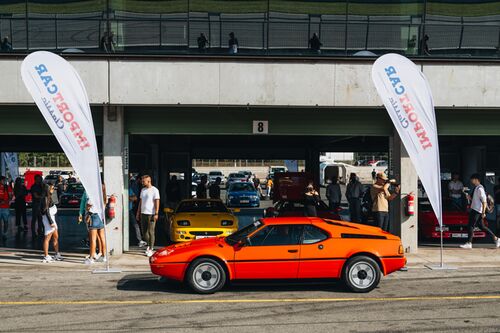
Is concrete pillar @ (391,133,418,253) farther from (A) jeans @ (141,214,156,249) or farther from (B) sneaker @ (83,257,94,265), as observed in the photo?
(B) sneaker @ (83,257,94,265)

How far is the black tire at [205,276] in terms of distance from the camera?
974cm

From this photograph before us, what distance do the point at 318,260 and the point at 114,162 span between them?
6.71 meters

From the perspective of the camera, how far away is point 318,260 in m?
9.82

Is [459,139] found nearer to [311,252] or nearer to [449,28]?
[449,28]

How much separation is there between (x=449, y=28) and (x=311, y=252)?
858cm

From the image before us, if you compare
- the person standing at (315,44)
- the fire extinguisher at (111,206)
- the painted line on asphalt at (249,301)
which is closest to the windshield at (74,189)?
the fire extinguisher at (111,206)

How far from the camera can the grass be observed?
48.7 ft

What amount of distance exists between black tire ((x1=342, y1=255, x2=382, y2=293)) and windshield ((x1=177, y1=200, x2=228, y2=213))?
255 inches

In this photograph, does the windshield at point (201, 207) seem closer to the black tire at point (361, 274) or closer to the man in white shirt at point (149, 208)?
the man in white shirt at point (149, 208)

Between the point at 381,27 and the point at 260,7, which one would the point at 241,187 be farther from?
the point at 260,7

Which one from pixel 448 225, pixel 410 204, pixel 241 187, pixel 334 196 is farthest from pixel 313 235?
pixel 241 187

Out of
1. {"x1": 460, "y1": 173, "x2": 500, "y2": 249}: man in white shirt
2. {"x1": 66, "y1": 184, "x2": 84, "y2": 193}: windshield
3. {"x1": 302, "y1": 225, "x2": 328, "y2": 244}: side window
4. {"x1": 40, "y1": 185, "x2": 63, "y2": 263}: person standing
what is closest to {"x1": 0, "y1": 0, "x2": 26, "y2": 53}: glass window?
{"x1": 40, "y1": 185, "x2": 63, "y2": 263}: person standing

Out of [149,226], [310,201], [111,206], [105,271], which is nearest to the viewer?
[105,271]

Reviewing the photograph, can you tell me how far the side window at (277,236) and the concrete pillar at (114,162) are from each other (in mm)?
5720
